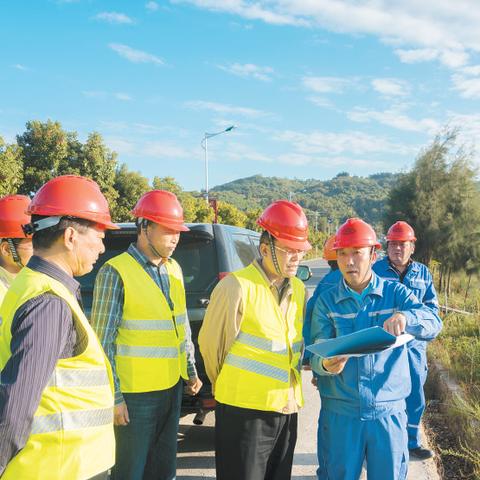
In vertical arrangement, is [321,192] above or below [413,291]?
above

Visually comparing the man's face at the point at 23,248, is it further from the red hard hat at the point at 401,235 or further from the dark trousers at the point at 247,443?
the red hard hat at the point at 401,235

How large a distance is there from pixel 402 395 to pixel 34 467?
191 centimetres

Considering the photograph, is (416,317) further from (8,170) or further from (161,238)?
(8,170)

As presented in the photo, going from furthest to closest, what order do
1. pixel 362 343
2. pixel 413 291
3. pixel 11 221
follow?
pixel 413 291, pixel 11 221, pixel 362 343

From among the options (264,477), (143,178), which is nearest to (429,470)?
(264,477)

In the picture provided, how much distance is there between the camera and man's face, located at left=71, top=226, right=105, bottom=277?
6.16ft

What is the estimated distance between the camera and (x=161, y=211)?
Result: 300 centimetres

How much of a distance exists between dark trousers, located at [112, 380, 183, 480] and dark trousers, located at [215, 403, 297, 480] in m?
0.43

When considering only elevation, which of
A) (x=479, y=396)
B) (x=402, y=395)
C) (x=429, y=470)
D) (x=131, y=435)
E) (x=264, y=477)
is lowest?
(x=429, y=470)

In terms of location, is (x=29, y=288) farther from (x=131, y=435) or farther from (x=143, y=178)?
(x=143, y=178)

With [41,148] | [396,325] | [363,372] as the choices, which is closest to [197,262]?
[363,372]

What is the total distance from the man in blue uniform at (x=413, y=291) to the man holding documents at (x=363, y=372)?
129 cm

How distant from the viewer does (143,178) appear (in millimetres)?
24656

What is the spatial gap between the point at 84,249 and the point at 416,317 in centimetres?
178
